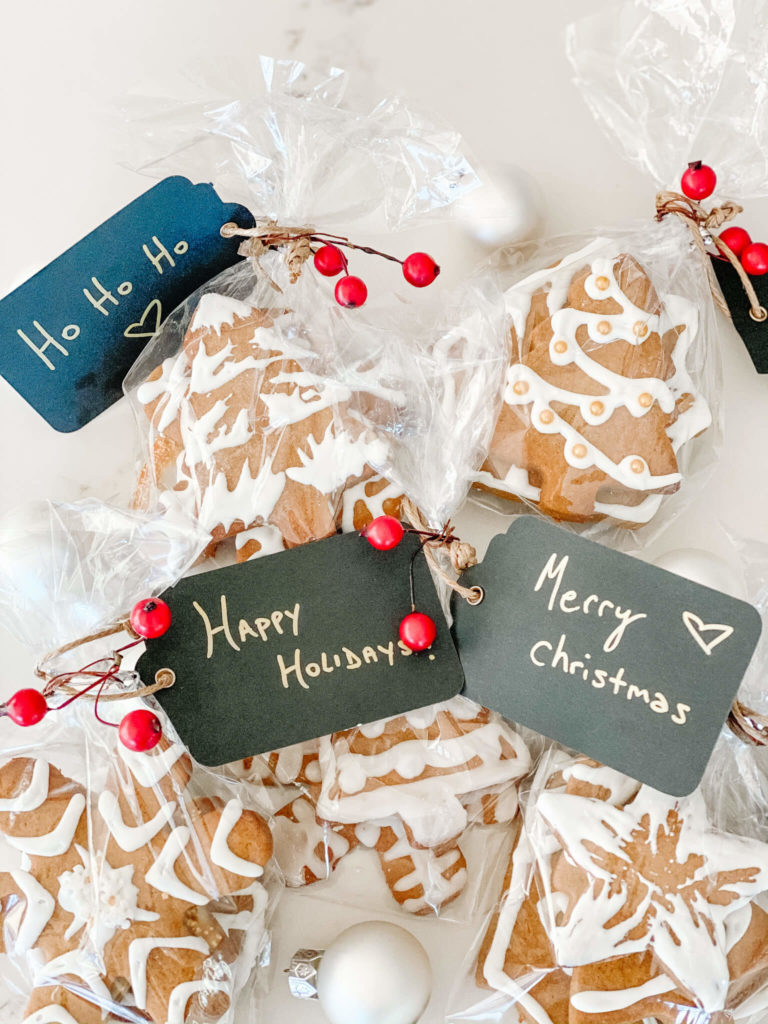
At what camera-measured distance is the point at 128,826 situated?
958 millimetres

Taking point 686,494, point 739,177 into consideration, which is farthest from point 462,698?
point 739,177

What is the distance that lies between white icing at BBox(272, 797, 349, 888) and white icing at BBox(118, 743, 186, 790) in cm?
15

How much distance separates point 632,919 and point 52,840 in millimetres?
581

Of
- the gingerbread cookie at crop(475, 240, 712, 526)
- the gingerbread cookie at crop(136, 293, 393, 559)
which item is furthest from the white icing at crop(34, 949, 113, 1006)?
the gingerbread cookie at crop(475, 240, 712, 526)

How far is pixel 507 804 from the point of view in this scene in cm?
105

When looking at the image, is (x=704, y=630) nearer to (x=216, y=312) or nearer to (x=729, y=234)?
(x=729, y=234)

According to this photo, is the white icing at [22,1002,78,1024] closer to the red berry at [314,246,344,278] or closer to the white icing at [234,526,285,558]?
the white icing at [234,526,285,558]

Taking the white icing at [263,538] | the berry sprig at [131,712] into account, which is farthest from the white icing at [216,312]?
the berry sprig at [131,712]

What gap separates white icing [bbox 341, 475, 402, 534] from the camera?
108 centimetres

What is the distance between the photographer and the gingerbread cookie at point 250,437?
3.49 feet

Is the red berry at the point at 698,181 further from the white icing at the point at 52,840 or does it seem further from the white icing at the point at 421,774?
the white icing at the point at 52,840

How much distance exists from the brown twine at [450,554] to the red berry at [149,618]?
0.28m

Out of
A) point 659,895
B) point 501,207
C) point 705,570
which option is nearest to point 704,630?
point 705,570

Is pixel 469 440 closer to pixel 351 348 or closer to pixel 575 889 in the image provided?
pixel 351 348
